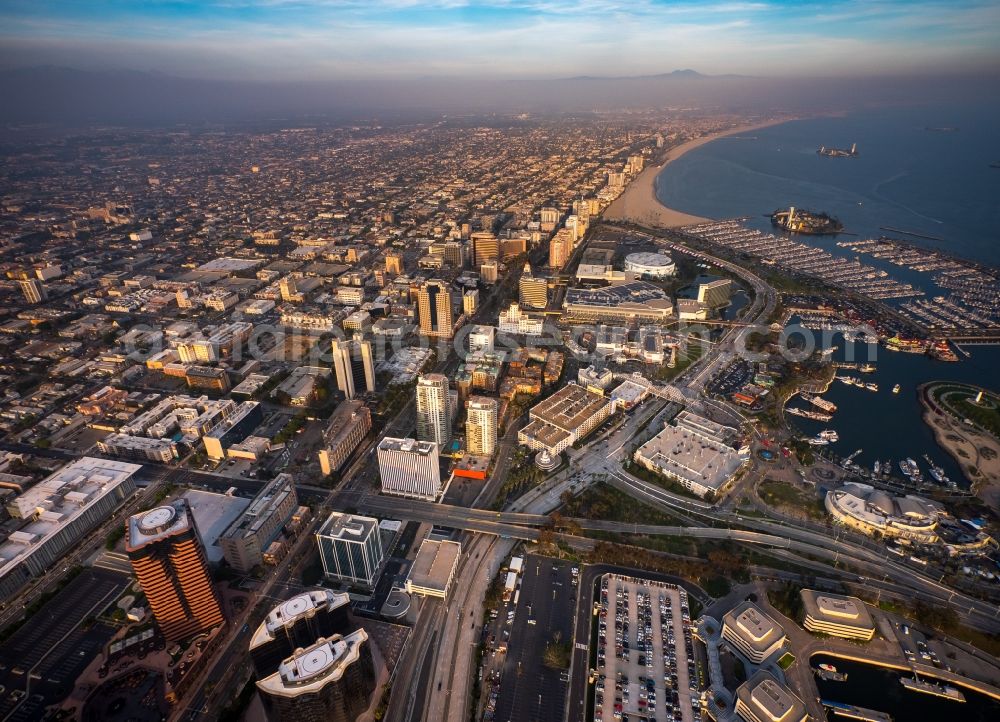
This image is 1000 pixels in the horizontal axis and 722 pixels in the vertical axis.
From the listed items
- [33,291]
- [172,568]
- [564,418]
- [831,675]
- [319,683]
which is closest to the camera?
[319,683]

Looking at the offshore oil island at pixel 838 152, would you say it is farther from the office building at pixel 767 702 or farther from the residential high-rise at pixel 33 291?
the residential high-rise at pixel 33 291

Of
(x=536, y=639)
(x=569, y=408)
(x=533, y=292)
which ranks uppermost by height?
(x=533, y=292)

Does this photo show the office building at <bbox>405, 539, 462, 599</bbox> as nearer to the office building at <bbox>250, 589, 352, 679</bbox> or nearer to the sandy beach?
the office building at <bbox>250, 589, 352, 679</bbox>

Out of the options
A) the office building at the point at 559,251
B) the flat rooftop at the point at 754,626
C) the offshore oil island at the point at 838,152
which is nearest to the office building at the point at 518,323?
the office building at the point at 559,251

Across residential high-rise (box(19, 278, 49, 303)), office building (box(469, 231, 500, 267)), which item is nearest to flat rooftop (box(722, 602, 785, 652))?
office building (box(469, 231, 500, 267))

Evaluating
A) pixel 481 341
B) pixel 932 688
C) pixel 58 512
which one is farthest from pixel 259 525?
pixel 932 688

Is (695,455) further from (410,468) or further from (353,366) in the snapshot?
(353,366)

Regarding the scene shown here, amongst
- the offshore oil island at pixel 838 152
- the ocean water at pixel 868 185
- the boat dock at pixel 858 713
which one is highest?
the offshore oil island at pixel 838 152
